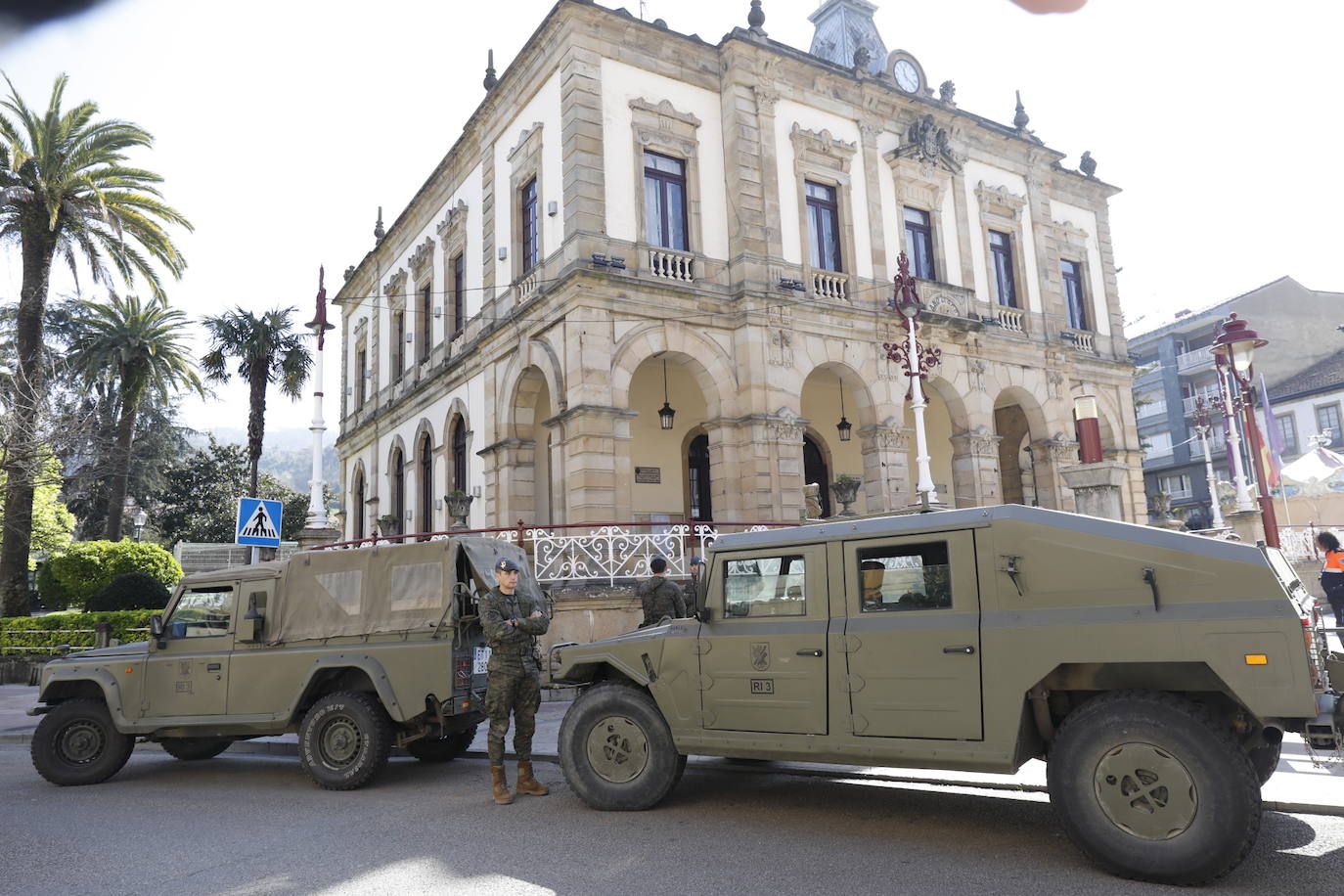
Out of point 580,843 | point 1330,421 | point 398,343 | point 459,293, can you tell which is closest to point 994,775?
point 580,843

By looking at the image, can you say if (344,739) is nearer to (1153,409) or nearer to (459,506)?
(459,506)

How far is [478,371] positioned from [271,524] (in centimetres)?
907

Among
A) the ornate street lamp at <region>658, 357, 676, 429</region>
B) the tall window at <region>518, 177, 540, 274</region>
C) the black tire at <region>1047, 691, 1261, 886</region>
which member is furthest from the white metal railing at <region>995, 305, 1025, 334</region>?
the black tire at <region>1047, 691, 1261, 886</region>

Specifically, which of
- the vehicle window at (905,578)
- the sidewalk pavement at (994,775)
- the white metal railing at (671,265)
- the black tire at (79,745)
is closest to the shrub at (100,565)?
the sidewalk pavement at (994,775)

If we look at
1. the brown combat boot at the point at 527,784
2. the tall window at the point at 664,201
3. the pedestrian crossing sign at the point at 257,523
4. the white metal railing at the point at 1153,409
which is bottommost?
the brown combat boot at the point at 527,784

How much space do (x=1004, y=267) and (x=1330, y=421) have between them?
1094 inches

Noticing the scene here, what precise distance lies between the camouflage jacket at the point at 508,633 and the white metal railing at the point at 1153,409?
49.5 m

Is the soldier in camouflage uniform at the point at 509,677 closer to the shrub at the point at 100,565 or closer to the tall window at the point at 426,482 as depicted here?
the shrub at the point at 100,565

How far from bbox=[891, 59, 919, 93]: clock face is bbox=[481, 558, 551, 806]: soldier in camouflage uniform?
18820 millimetres

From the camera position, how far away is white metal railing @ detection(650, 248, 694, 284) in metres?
17.5

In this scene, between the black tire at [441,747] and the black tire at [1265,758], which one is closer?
the black tire at [1265,758]

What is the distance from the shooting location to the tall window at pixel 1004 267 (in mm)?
23281

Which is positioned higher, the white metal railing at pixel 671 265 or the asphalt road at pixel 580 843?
the white metal railing at pixel 671 265

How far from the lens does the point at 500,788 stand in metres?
6.91
